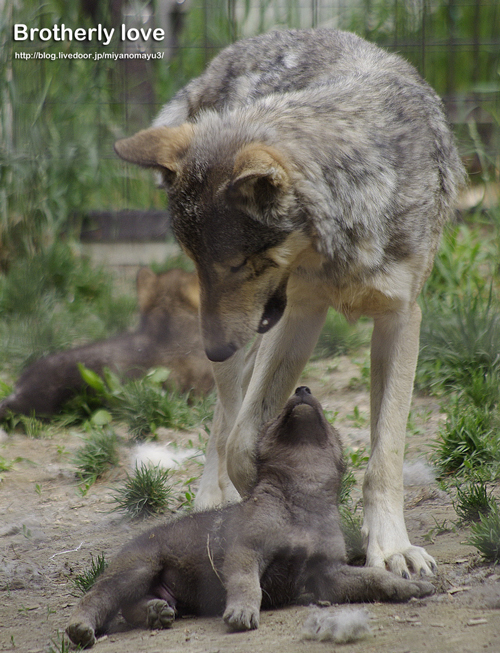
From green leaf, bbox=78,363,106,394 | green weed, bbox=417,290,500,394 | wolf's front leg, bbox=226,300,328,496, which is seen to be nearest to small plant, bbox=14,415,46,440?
green leaf, bbox=78,363,106,394

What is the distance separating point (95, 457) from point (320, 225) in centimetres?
227

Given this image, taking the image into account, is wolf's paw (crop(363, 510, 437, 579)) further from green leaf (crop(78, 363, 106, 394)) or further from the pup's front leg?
green leaf (crop(78, 363, 106, 394))

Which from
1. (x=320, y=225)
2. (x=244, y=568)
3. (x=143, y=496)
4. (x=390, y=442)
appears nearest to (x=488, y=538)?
(x=390, y=442)

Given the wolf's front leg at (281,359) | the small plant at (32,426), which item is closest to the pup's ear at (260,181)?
the wolf's front leg at (281,359)

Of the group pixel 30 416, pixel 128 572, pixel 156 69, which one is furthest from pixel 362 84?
pixel 156 69

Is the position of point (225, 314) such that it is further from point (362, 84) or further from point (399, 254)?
point (362, 84)

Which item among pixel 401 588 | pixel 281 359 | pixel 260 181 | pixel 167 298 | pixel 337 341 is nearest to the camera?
pixel 401 588

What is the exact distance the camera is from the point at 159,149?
3080 millimetres

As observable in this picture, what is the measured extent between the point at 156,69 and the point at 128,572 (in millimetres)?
7229

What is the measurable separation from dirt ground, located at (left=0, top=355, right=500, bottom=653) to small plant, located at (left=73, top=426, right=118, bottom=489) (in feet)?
0.23

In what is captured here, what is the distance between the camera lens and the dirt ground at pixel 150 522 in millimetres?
2275

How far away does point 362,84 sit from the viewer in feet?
11.6

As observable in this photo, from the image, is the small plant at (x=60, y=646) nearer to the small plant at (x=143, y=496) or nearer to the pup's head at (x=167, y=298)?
the small plant at (x=143, y=496)

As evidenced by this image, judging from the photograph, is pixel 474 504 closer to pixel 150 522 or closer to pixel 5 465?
pixel 150 522
